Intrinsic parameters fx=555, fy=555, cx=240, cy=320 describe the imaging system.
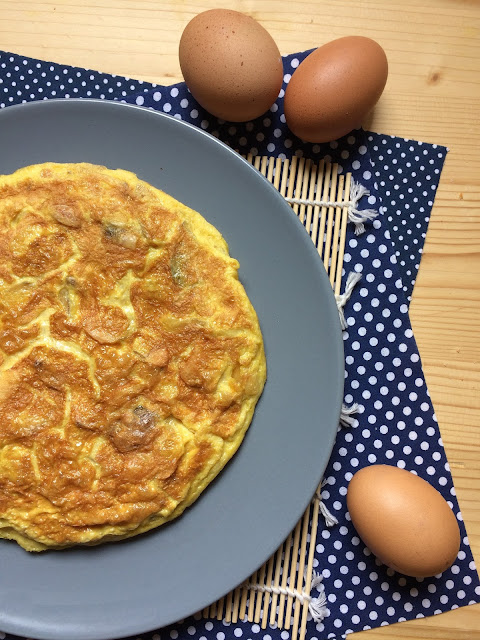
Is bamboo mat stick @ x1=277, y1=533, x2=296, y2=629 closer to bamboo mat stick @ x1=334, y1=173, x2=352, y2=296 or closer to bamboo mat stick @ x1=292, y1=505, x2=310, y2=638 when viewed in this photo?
bamboo mat stick @ x1=292, y1=505, x2=310, y2=638

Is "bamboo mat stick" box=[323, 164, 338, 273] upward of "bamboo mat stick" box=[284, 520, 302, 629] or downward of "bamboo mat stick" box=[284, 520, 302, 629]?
upward

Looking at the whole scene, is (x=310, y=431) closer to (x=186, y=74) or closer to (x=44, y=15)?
(x=186, y=74)

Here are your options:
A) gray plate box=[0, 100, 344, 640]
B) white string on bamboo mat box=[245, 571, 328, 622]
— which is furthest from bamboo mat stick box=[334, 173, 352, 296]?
white string on bamboo mat box=[245, 571, 328, 622]

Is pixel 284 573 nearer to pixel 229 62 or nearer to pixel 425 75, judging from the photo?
pixel 229 62

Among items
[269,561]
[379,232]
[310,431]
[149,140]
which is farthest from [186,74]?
[269,561]

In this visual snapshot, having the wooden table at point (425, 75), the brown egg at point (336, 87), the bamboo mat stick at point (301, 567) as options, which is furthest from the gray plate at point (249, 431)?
the wooden table at point (425, 75)
